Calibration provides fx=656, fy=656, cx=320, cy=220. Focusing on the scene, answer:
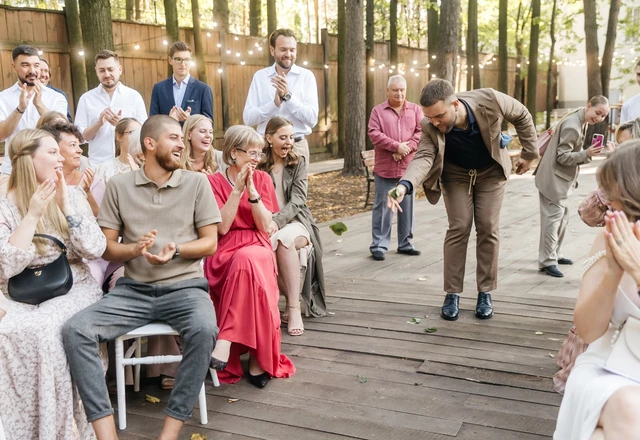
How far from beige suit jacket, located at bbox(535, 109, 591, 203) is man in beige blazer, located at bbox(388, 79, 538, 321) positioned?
1.21m

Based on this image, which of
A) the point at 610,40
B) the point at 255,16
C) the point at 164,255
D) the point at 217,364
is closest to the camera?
the point at 164,255

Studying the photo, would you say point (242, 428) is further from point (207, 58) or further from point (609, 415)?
point (207, 58)

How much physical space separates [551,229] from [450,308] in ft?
5.56

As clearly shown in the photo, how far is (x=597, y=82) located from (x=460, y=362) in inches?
507

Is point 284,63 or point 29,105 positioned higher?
point 284,63

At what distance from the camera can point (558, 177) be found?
5832 millimetres

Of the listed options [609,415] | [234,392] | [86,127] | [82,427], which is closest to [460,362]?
[234,392]

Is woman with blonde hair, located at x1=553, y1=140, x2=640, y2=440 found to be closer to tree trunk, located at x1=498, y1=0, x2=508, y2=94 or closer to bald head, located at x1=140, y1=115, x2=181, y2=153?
bald head, located at x1=140, y1=115, x2=181, y2=153

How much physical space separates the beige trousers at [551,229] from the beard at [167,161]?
3.67 metres

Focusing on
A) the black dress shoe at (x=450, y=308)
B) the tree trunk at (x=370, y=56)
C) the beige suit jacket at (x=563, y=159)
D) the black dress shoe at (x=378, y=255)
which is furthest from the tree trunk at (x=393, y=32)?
the black dress shoe at (x=450, y=308)

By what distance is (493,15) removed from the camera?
2820cm

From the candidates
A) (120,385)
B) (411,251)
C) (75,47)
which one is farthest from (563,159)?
(75,47)

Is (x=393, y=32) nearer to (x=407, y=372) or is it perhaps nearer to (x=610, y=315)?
(x=407, y=372)

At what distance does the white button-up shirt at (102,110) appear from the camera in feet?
16.9
